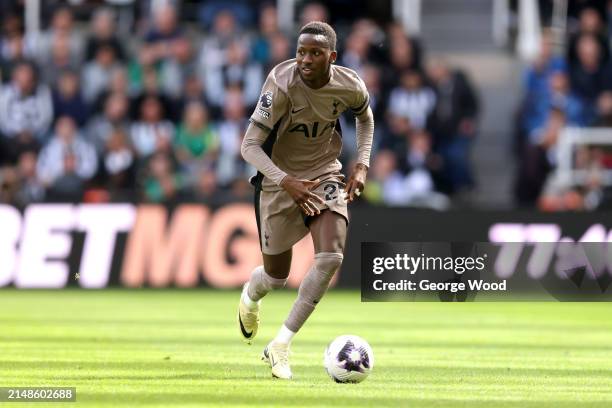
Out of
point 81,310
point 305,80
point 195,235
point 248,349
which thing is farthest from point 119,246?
point 305,80

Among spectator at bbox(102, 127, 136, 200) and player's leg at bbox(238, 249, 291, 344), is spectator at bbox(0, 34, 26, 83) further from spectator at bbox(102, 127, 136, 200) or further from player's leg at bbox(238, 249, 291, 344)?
player's leg at bbox(238, 249, 291, 344)

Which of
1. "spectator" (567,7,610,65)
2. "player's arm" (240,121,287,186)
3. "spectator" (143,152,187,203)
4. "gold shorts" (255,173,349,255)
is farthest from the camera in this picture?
"spectator" (567,7,610,65)

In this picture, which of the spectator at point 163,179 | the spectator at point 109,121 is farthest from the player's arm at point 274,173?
the spectator at point 109,121

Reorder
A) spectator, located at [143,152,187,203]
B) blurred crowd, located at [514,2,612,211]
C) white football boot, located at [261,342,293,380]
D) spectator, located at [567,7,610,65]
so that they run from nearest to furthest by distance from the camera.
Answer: white football boot, located at [261,342,293,380] < spectator, located at [143,152,187,203] < blurred crowd, located at [514,2,612,211] < spectator, located at [567,7,610,65]

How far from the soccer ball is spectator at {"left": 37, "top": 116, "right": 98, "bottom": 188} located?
37.3 feet

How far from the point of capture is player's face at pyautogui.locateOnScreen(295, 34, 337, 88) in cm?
945

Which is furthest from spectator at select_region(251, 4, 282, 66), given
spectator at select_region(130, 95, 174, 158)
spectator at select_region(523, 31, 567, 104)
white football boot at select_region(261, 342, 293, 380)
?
white football boot at select_region(261, 342, 293, 380)

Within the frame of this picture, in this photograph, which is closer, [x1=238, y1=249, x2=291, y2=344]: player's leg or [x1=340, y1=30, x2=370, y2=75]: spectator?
[x1=238, y1=249, x2=291, y2=344]: player's leg

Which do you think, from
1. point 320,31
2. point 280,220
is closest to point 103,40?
point 280,220

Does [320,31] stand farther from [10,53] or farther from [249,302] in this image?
[10,53]

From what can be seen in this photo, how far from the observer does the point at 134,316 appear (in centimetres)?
1495

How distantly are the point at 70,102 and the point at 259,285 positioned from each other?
36.3 ft

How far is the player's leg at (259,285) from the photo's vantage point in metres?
10.4

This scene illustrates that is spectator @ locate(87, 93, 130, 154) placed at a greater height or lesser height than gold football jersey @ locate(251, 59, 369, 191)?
lesser
